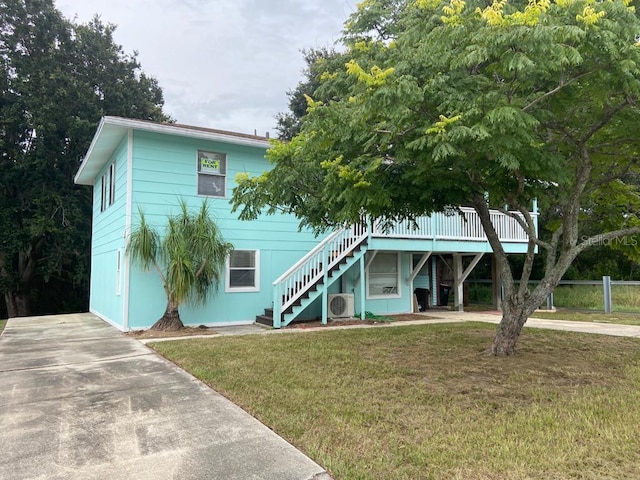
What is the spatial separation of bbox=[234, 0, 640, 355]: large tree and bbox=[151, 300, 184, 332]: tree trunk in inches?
139

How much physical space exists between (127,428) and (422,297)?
40.4 ft

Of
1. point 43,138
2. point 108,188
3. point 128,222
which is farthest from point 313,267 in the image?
point 43,138

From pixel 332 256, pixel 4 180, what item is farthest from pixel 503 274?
pixel 4 180

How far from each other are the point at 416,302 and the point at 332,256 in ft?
13.2

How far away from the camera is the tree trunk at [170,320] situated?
975 centimetres

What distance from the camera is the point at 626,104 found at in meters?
5.25

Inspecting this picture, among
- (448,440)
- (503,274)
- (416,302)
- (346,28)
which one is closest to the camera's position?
(448,440)

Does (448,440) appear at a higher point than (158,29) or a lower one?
lower

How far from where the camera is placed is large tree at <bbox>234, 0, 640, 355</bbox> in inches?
163

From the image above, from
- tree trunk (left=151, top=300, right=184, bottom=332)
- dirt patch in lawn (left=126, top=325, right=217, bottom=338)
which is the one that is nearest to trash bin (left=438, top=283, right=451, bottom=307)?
dirt patch in lawn (left=126, top=325, right=217, bottom=338)

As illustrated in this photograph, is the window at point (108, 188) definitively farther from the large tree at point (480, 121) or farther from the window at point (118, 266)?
the large tree at point (480, 121)

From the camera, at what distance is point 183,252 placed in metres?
9.44

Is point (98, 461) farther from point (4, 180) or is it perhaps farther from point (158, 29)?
point (4, 180)

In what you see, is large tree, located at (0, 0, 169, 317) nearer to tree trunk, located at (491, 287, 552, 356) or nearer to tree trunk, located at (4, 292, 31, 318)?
tree trunk, located at (4, 292, 31, 318)
